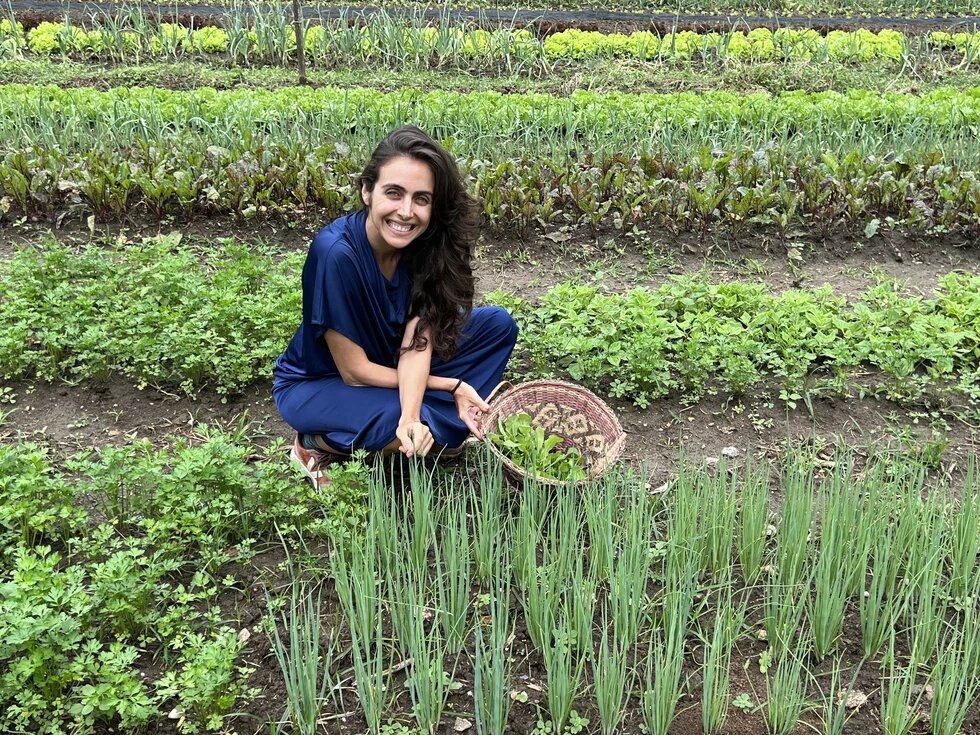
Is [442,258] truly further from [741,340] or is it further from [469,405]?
[741,340]

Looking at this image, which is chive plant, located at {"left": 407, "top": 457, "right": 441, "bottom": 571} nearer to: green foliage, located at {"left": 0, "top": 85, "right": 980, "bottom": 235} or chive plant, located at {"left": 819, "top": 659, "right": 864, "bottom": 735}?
chive plant, located at {"left": 819, "top": 659, "right": 864, "bottom": 735}

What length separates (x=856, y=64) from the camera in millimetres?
9438

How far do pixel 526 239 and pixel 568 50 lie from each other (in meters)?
5.49

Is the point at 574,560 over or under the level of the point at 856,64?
under

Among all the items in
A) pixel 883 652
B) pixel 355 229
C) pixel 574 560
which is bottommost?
pixel 883 652

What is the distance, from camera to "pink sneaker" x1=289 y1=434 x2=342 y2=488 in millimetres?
2768

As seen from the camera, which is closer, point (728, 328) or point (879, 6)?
point (728, 328)

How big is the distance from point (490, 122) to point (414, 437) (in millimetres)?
3324

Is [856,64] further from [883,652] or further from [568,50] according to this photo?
[883,652]

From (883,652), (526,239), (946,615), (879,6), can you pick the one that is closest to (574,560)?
(883,652)

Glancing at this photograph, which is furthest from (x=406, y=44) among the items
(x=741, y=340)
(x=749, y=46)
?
(x=741, y=340)

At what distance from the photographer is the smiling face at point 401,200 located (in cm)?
252

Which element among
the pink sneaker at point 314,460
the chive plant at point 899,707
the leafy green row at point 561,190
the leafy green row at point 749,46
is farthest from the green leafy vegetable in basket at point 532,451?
the leafy green row at point 749,46

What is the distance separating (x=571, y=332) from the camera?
3.56 metres
